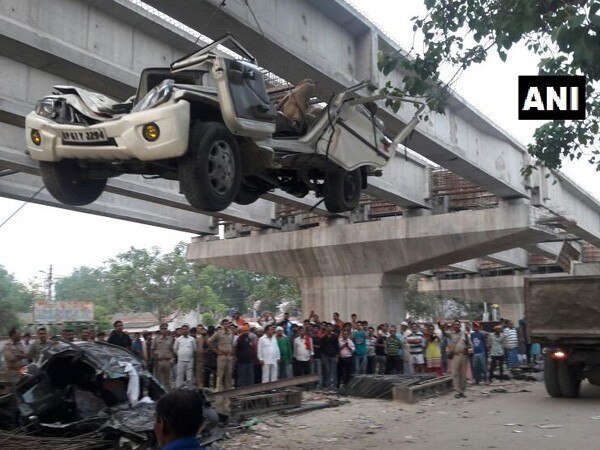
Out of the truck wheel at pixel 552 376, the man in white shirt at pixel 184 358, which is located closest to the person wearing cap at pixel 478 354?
the truck wheel at pixel 552 376

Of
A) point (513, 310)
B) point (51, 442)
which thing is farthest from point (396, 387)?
point (513, 310)

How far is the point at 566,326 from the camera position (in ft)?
41.2

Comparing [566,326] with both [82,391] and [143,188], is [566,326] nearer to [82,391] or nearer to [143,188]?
[82,391]

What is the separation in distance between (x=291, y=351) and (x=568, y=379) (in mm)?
6070

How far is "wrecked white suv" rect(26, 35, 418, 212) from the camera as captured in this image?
19.5 ft

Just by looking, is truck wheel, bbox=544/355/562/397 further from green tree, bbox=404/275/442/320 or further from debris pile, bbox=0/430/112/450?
green tree, bbox=404/275/442/320

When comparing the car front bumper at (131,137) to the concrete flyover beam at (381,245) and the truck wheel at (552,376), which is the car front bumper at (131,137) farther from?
the concrete flyover beam at (381,245)

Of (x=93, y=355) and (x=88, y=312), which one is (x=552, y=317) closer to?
(x=93, y=355)

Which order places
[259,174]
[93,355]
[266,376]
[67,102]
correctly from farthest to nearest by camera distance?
[266,376]
[93,355]
[259,174]
[67,102]

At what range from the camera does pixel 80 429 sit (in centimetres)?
811

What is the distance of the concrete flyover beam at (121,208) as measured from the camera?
687 inches

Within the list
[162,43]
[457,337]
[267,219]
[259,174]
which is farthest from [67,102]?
[267,219]

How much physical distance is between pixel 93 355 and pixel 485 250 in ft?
54.0

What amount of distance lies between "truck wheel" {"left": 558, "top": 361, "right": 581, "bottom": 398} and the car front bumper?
10050 millimetres
